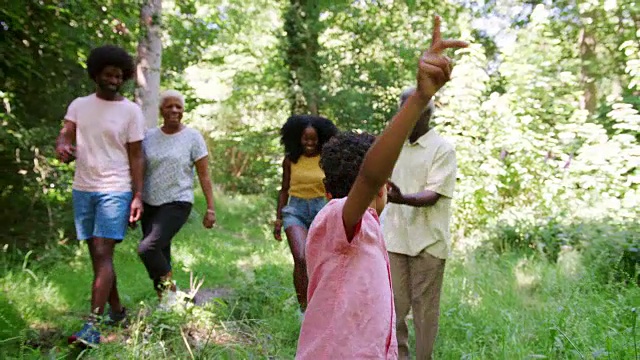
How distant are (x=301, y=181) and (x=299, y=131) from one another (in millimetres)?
405

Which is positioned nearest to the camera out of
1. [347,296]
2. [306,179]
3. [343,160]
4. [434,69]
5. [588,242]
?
[434,69]

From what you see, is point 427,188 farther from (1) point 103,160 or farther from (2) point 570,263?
(2) point 570,263

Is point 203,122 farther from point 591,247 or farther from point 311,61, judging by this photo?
point 591,247

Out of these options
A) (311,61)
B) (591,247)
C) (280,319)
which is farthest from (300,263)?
(311,61)

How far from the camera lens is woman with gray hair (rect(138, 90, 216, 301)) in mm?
3996

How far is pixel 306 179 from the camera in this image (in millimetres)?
4266

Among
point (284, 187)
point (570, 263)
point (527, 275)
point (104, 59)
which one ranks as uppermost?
point (104, 59)

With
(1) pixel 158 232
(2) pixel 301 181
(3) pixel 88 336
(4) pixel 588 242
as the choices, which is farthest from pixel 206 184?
(4) pixel 588 242

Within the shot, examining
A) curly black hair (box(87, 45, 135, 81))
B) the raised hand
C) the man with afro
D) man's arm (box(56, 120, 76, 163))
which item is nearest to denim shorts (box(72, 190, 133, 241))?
the man with afro

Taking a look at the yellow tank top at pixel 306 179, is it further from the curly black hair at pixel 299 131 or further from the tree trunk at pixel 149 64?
the tree trunk at pixel 149 64

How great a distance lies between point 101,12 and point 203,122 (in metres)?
14.9

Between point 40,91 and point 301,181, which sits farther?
point 40,91

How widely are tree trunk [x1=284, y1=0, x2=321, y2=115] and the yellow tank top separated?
746cm

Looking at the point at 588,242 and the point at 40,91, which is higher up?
the point at 40,91
